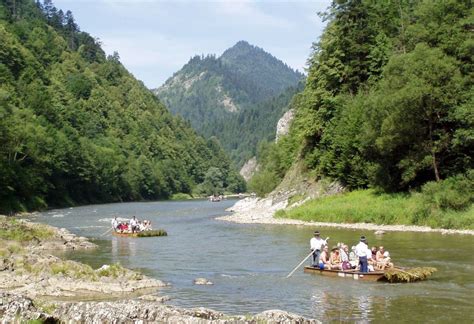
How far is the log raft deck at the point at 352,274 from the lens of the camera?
111ft

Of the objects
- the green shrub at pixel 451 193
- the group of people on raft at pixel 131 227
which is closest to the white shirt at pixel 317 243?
the green shrub at pixel 451 193

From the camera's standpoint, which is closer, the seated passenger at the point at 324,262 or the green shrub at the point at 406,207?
the seated passenger at the point at 324,262

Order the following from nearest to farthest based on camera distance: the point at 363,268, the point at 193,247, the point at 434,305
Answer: the point at 434,305
the point at 363,268
the point at 193,247

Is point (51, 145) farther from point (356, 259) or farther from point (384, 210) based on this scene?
point (356, 259)

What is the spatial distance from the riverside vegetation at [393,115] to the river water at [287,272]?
25.7ft

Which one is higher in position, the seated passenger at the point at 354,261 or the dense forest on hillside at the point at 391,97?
the dense forest on hillside at the point at 391,97

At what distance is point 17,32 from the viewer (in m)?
184

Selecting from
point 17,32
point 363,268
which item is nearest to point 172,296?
point 363,268

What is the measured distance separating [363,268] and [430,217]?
91.7 ft

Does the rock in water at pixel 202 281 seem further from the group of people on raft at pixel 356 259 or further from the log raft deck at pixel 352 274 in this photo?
the group of people on raft at pixel 356 259

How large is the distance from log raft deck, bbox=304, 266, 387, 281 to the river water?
2.09 feet

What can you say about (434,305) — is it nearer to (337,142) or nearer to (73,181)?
(337,142)

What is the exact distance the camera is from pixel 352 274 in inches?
1379

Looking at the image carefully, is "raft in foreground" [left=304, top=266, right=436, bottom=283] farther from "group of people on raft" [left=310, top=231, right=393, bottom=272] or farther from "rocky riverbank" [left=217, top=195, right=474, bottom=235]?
"rocky riverbank" [left=217, top=195, right=474, bottom=235]
